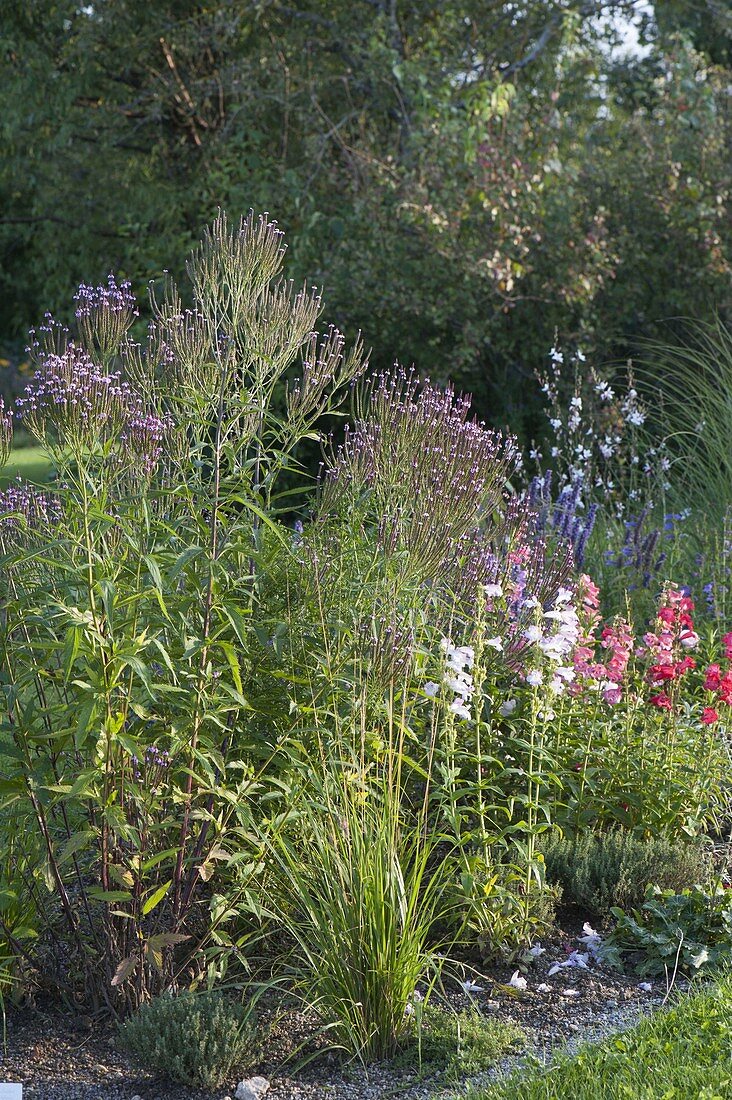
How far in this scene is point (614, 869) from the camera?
399 centimetres

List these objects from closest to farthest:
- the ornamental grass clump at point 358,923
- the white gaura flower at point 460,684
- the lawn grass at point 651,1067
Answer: the lawn grass at point 651,1067
the ornamental grass clump at point 358,923
the white gaura flower at point 460,684

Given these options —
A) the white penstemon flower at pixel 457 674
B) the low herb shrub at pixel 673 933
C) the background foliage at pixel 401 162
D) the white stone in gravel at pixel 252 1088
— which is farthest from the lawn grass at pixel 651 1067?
the background foliage at pixel 401 162

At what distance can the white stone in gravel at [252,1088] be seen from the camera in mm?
3055

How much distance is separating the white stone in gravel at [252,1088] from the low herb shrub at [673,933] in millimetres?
1160

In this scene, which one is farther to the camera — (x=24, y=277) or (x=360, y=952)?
(x=24, y=277)

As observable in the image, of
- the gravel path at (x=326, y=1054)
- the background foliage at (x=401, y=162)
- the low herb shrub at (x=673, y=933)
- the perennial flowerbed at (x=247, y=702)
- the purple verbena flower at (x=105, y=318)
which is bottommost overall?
the gravel path at (x=326, y=1054)

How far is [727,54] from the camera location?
18.7 metres

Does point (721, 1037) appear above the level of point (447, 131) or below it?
below

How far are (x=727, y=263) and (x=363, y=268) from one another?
3.05 meters

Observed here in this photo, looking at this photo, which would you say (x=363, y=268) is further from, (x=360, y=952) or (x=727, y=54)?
(x=727, y=54)

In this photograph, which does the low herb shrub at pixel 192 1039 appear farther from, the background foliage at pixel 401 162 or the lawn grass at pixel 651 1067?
the background foliage at pixel 401 162

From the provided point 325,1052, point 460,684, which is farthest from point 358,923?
point 460,684

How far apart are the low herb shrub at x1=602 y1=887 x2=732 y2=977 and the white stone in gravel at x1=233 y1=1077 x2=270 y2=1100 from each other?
1160 mm

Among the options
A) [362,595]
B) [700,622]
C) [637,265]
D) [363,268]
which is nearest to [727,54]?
[637,265]
